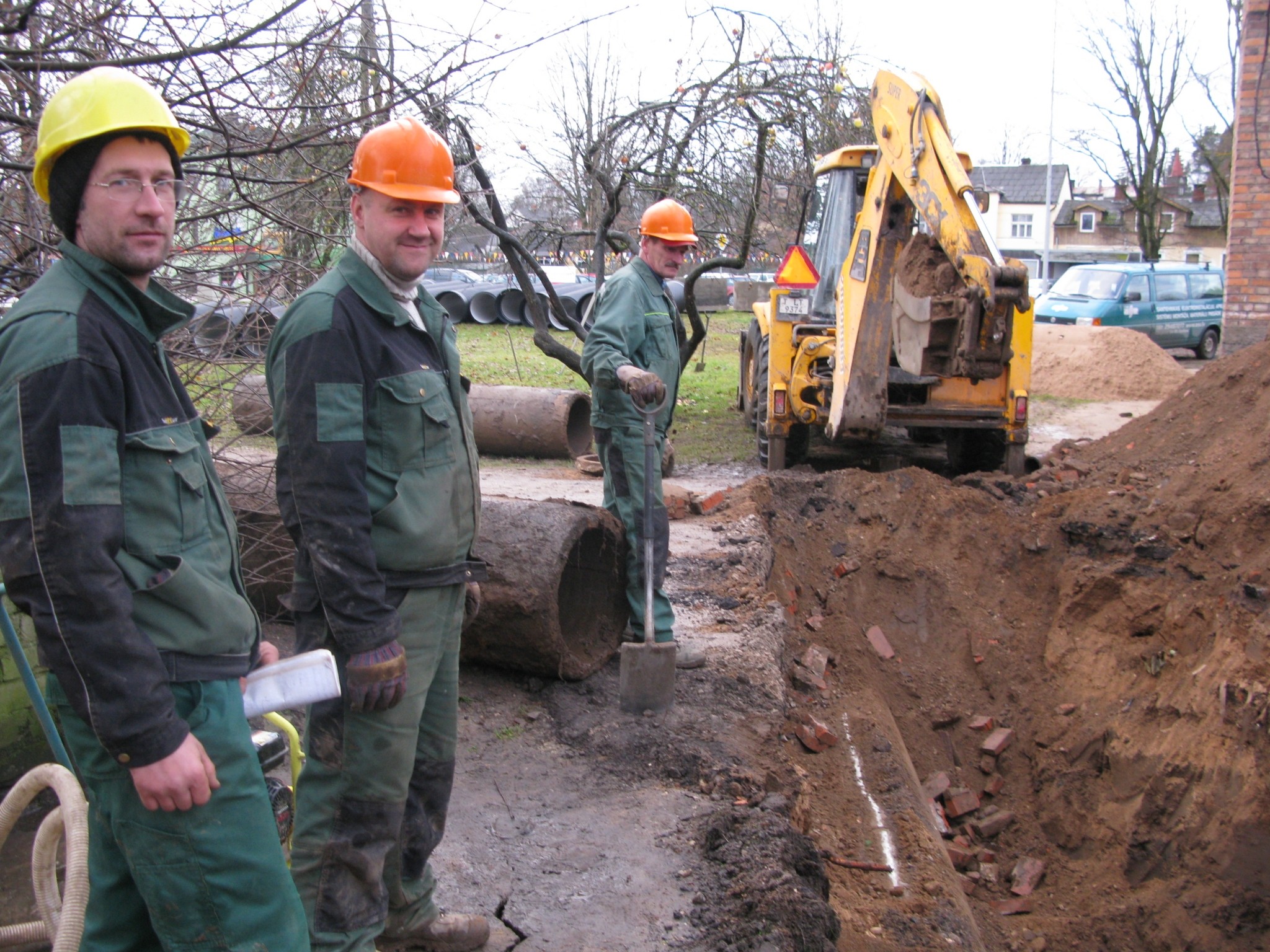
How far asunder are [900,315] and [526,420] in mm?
4685

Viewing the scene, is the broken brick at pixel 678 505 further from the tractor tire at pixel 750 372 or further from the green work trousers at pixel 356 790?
the green work trousers at pixel 356 790

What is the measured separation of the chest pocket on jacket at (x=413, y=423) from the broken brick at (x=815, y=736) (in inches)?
111

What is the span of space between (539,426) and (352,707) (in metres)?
7.94

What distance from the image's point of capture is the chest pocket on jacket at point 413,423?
2.53 meters

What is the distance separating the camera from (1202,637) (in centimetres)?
543

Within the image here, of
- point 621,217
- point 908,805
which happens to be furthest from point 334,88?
point 621,217

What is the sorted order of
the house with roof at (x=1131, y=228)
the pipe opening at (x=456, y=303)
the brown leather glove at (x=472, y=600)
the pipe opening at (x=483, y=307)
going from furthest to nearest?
1. the house with roof at (x=1131, y=228)
2. the pipe opening at (x=483, y=307)
3. the pipe opening at (x=456, y=303)
4. the brown leather glove at (x=472, y=600)

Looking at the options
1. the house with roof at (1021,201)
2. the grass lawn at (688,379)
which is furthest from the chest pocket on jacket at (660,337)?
the house with roof at (1021,201)

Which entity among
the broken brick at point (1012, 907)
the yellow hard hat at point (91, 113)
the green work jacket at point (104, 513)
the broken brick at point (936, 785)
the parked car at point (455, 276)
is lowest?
the broken brick at point (1012, 907)

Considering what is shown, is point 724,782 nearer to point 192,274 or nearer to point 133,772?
point 133,772

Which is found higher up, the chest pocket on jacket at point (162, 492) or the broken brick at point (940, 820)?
the chest pocket on jacket at point (162, 492)

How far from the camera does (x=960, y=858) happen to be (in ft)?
15.7

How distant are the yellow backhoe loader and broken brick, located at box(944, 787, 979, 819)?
2188 millimetres

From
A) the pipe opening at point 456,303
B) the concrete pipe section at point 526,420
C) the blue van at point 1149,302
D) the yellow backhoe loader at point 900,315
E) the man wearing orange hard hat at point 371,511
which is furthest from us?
the pipe opening at point 456,303
